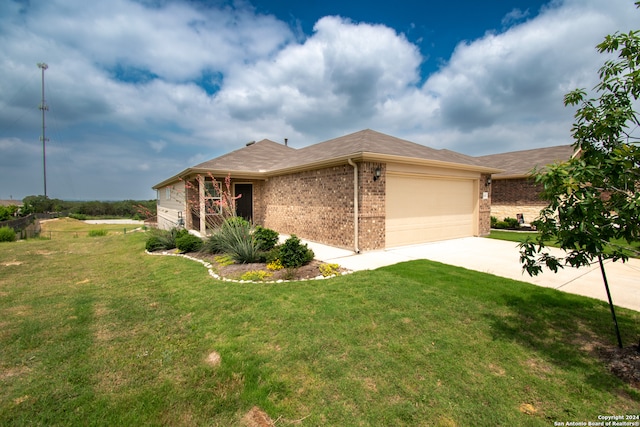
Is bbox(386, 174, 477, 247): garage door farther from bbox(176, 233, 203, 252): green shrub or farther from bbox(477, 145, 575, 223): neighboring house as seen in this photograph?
bbox(176, 233, 203, 252): green shrub

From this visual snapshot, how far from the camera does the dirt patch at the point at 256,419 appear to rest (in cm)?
202

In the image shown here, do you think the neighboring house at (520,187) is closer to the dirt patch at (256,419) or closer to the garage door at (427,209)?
the garage door at (427,209)

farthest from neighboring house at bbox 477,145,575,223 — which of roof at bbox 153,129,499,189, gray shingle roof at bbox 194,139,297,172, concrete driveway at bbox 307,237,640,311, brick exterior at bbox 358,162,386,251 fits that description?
gray shingle roof at bbox 194,139,297,172

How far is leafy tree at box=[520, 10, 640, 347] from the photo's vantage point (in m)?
2.29

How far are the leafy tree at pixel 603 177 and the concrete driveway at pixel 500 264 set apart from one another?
3.34 ft

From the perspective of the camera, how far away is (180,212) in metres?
14.8

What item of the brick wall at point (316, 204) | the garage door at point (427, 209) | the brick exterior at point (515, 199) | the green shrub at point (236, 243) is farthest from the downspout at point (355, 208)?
the brick exterior at point (515, 199)

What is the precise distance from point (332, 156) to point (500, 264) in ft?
18.8

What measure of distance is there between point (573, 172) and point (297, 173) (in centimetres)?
895

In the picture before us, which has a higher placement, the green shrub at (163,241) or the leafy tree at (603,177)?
the leafy tree at (603,177)

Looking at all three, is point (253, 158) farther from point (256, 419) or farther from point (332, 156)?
point (256, 419)

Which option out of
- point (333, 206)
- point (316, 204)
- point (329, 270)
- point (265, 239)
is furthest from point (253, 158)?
point (329, 270)

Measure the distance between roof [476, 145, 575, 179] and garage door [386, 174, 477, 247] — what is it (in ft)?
21.7

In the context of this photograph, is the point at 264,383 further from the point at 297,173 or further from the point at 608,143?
the point at 297,173
